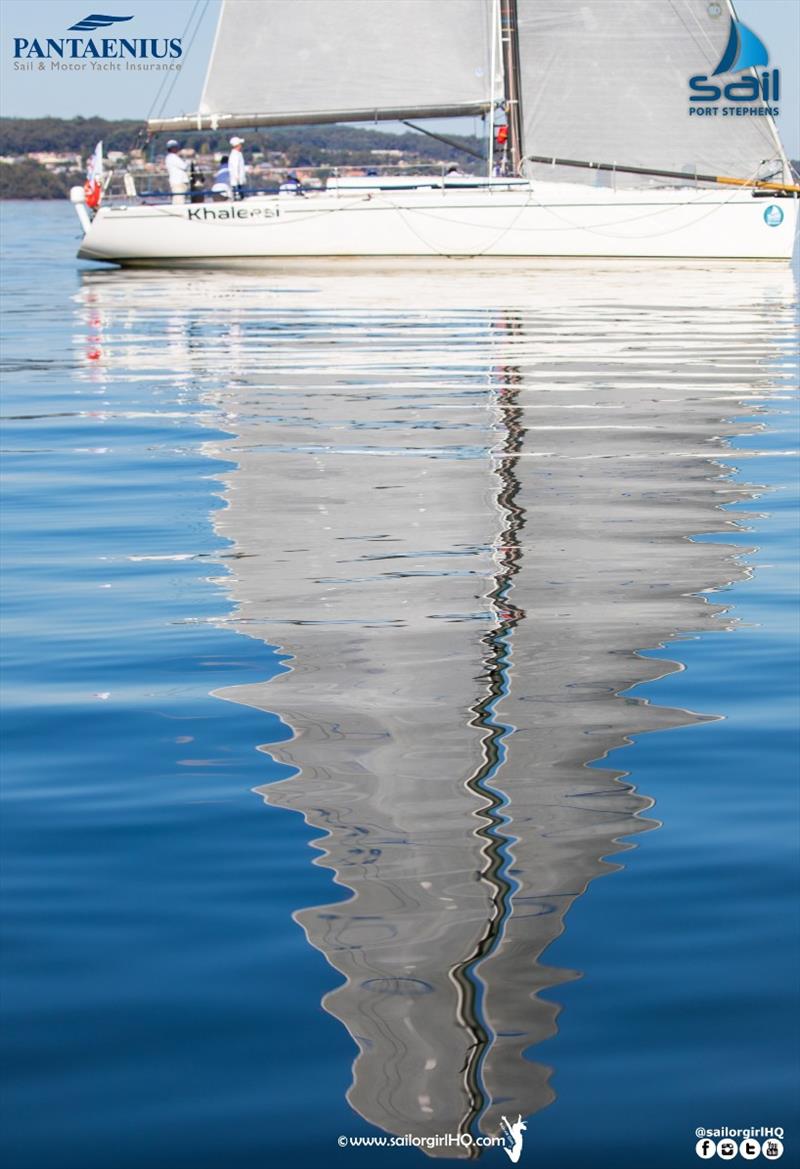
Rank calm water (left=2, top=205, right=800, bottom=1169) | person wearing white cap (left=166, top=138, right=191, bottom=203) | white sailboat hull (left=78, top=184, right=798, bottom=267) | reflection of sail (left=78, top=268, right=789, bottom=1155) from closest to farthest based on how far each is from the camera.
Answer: calm water (left=2, top=205, right=800, bottom=1169), reflection of sail (left=78, top=268, right=789, bottom=1155), person wearing white cap (left=166, top=138, right=191, bottom=203), white sailboat hull (left=78, top=184, right=798, bottom=267)

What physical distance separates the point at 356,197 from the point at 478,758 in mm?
34805

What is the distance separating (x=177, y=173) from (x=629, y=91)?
9.51 meters

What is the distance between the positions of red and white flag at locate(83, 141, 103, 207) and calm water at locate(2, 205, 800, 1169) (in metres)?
30.5

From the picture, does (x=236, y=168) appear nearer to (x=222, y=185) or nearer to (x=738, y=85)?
(x=222, y=185)

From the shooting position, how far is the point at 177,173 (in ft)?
128

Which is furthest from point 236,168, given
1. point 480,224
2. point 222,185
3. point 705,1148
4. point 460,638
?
point 705,1148

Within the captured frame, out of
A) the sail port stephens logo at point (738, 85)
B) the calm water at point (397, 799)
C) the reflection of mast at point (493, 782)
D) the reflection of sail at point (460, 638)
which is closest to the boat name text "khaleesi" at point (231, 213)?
the sail port stephens logo at point (738, 85)

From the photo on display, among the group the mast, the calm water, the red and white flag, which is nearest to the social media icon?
the calm water

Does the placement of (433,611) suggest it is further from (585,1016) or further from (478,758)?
(585,1016)

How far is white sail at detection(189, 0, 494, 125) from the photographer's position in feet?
126

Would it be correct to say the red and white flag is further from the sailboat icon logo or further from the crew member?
the sailboat icon logo

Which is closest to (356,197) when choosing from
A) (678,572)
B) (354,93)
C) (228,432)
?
(354,93)

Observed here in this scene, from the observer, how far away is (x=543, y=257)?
39.7m

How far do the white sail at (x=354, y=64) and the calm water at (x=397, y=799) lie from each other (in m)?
28.4
